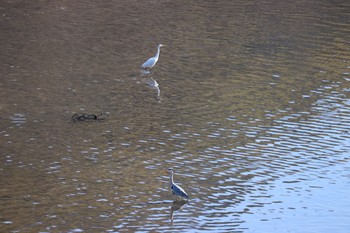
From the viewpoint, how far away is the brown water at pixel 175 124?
14.5 m

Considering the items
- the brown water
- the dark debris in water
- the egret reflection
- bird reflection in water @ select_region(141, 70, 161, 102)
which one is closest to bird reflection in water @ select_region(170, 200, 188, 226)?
the brown water

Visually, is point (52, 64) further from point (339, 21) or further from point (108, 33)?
point (339, 21)

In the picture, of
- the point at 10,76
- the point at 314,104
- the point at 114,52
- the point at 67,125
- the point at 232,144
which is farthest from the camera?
the point at 114,52

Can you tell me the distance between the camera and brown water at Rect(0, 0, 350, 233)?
1452 cm

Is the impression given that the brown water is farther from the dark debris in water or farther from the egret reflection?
the dark debris in water

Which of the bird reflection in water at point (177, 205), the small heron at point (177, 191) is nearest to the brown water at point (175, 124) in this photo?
the bird reflection in water at point (177, 205)

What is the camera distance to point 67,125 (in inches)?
760

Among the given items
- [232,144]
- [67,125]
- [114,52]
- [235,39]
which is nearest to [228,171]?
[232,144]

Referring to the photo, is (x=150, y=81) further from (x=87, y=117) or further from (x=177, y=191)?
(x=177, y=191)

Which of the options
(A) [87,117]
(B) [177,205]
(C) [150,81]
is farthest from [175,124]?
(B) [177,205]

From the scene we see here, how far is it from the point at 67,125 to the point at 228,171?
4787 millimetres

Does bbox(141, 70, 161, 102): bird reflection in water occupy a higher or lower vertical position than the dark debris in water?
higher

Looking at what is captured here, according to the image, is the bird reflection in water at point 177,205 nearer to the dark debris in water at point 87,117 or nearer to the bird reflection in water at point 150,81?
the dark debris in water at point 87,117

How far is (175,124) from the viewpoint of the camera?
64.1 ft
